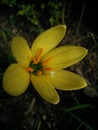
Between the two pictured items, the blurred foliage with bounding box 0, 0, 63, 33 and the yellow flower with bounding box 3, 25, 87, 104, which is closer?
the yellow flower with bounding box 3, 25, 87, 104

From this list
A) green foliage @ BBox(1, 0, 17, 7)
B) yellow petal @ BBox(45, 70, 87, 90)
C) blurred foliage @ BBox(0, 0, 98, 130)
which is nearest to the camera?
yellow petal @ BBox(45, 70, 87, 90)

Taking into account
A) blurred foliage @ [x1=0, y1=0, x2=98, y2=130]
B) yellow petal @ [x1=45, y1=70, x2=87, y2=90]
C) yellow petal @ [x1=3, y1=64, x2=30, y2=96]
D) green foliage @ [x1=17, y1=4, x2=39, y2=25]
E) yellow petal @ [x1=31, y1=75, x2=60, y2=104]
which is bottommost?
blurred foliage @ [x1=0, y1=0, x2=98, y2=130]

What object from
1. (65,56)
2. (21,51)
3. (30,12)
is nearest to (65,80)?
(65,56)

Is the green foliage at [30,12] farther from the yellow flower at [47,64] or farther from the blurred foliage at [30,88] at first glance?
the yellow flower at [47,64]

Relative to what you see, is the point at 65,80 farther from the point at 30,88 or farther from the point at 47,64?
the point at 30,88

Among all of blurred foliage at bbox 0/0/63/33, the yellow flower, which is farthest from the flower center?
blurred foliage at bbox 0/0/63/33

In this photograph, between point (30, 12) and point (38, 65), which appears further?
point (30, 12)

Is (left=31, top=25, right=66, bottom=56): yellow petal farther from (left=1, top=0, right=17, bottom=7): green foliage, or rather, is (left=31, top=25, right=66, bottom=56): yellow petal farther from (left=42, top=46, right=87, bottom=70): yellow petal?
(left=1, top=0, right=17, bottom=7): green foliage
